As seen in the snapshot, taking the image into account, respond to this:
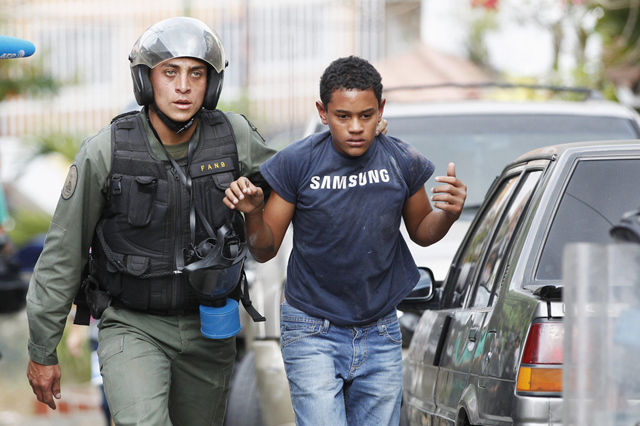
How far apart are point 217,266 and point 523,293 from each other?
3.91 ft

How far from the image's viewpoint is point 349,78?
3.76 meters

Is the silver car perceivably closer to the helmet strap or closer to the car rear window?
the helmet strap

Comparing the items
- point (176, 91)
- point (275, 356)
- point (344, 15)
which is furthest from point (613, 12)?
point (344, 15)

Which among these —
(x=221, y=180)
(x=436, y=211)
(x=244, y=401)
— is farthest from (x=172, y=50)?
(x=244, y=401)

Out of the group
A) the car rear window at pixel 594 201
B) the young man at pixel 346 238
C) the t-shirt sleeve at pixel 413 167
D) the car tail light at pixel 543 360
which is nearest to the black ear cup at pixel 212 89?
the young man at pixel 346 238

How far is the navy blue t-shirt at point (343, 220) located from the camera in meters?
3.80

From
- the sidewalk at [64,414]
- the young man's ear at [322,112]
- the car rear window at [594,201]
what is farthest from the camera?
the sidewalk at [64,414]

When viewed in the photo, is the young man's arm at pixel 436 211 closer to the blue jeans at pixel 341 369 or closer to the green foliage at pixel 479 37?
the blue jeans at pixel 341 369

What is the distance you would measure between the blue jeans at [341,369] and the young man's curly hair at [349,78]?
0.80 meters

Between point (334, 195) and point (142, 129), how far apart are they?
86 cm

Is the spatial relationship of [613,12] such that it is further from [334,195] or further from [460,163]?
[334,195]

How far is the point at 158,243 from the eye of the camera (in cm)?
412

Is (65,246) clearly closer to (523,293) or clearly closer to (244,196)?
(244,196)

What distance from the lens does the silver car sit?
605cm
